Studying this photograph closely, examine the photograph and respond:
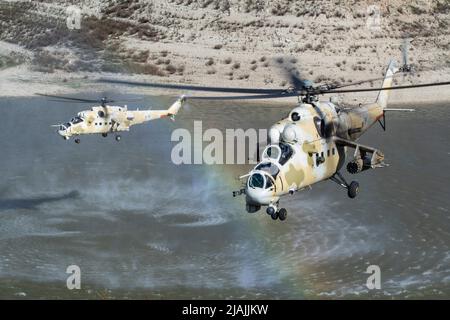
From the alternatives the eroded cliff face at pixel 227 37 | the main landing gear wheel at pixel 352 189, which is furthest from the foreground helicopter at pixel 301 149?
the eroded cliff face at pixel 227 37

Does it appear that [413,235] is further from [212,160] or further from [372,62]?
[372,62]

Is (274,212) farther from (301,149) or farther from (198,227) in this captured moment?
(198,227)

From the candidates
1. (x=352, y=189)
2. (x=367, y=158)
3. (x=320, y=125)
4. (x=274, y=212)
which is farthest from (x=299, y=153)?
(x=367, y=158)

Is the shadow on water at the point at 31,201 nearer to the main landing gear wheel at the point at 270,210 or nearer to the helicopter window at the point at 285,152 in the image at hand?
the helicopter window at the point at 285,152

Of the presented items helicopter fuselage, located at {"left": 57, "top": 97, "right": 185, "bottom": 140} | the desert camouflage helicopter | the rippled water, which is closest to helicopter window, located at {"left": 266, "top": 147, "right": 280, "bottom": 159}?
the rippled water

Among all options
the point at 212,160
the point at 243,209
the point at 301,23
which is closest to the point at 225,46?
the point at 301,23

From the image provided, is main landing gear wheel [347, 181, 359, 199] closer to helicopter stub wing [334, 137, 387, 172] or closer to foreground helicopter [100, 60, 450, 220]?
foreground helicopter [100, 60, 450, 220]
